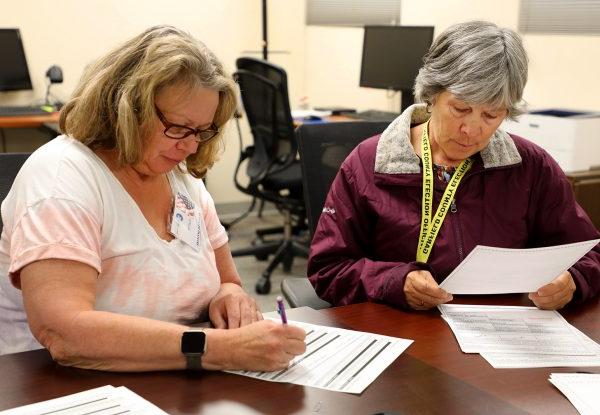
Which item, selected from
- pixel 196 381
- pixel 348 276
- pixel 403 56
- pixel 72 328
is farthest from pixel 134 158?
pixel 403 56

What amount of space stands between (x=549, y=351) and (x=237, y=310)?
0.60 meters

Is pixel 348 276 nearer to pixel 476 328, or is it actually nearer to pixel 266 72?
pixel 476 328

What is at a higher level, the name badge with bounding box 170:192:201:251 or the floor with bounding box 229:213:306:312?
the name badge with bounding box 170:192:201:251

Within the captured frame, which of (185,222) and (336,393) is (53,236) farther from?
(336,393)

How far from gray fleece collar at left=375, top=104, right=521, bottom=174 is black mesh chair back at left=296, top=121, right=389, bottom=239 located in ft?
0.88

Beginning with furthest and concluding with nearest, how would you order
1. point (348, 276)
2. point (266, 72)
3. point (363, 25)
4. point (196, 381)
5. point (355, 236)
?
point (363, 25) → point (266, 72) → point (355, 236) → point (348, 276) → point (196, 381)

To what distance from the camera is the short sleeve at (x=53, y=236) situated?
1.14 metres

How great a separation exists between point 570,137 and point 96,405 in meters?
2.28

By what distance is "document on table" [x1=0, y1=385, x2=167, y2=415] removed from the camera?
0.97 m

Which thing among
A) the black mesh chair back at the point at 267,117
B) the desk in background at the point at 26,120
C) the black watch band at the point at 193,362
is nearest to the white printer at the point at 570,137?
the black mesh chair back at the point at 267,117

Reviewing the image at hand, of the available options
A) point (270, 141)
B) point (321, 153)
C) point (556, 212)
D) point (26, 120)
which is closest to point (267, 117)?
point (270, 141)

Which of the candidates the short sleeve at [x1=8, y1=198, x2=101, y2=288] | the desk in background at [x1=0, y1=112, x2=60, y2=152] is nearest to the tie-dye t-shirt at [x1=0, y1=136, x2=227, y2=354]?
the short sleeve at [x1=8, y1=198, x2=101, y2=288]

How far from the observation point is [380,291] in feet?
4.86

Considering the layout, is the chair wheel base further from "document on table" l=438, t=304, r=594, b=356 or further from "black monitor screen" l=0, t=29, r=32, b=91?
"document on table" l=438, t=304, r=594, b=356
